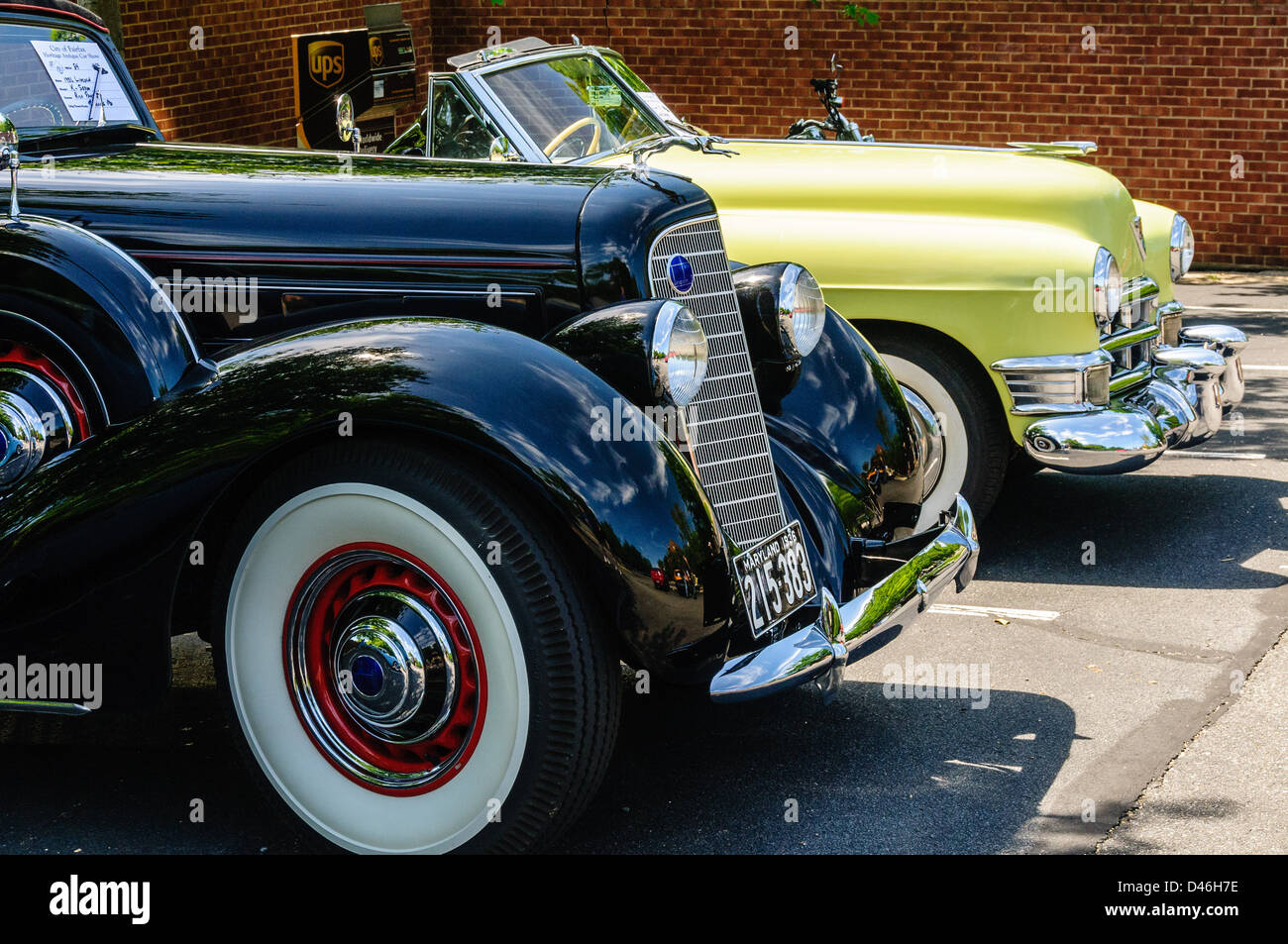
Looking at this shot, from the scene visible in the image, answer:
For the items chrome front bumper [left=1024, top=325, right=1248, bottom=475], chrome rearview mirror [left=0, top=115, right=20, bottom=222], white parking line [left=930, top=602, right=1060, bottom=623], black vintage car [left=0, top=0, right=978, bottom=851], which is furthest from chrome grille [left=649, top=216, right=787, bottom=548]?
chrome front bumper [left=1024, top=325, right=1248, bottom=475]

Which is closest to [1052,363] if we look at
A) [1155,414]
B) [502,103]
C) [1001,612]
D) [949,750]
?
[1155,414]

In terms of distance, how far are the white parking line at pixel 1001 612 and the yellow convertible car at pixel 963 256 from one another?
0.63 m

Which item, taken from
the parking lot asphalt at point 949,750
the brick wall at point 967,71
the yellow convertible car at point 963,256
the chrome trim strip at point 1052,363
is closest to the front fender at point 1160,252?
the yellow convertible car at point 963,256

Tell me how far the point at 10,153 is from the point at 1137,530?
168 inches

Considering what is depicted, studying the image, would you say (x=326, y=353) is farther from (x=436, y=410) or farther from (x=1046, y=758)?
(x=1046, y=758)

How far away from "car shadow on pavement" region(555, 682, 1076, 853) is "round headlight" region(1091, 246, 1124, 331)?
6.11ft

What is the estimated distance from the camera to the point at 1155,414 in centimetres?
564

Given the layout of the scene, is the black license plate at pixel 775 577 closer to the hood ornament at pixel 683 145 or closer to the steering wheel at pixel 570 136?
the steering wheel at pixel 570 136

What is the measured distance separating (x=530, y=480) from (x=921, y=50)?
10.3 metres

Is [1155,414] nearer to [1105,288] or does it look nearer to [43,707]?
[1105,288]

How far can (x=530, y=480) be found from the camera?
302 cm

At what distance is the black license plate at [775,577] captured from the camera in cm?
340

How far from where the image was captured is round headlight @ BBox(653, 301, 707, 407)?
343 cm

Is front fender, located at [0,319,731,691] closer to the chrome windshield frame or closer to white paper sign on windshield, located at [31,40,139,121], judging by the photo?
white paper sign on windshield, located at [31,40,139,121]
